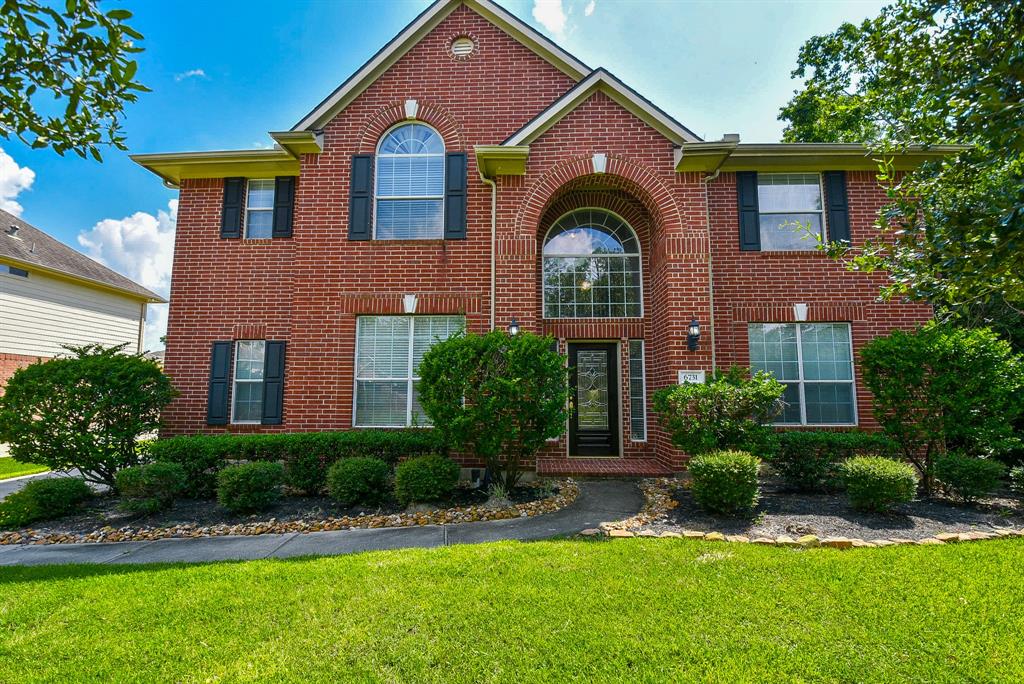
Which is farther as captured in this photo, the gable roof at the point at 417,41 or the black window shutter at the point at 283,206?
the black window shutter at the point at 283,206

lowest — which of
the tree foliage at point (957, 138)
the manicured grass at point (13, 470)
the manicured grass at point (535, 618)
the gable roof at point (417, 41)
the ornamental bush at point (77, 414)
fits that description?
the manicured grass at point (13, 470)

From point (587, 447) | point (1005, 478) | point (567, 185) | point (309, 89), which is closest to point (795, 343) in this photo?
point (1005, 478)

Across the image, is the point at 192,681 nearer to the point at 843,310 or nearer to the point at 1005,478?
the point at 843,310

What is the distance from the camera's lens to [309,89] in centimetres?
969

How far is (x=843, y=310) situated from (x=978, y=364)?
7.45 ft

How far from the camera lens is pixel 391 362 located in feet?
27.9

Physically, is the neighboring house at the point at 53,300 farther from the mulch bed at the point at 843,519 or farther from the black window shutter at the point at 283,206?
the mulch bed at the point at 843,519

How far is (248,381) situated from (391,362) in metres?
2.98

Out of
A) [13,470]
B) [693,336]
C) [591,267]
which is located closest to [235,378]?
[13,470]

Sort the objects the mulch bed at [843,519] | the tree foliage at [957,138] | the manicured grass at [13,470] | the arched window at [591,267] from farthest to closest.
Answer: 1. the manicured grass at [13,470]
2. the arched window at [591,267]
3. the mulch bed at [843,519]
4. the tree foliage at [957,138]

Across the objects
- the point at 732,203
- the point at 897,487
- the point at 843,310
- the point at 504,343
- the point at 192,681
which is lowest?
the point at 192,681

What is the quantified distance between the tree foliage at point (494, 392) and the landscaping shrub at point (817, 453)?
3.61m

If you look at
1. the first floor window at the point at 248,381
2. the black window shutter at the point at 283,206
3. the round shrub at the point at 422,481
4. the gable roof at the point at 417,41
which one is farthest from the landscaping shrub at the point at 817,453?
the black window shutter at the point at 283,206

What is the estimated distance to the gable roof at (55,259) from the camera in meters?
13.7
